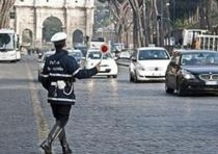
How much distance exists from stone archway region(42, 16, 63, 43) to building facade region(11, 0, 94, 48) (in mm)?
1275

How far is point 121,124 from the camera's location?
1709 cm

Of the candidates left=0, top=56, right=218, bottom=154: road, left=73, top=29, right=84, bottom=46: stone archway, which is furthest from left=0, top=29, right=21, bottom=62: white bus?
left=73, top=29, right=84, bottom=46: stone archway

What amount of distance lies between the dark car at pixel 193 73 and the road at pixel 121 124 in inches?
14.9

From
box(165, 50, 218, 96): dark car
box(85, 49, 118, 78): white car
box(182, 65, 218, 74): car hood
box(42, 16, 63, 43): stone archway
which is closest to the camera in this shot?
box(165, 50, 218, 96): dark car

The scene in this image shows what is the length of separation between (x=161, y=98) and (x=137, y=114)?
19.4ft

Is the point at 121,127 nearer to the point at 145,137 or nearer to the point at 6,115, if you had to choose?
the point at 145,137

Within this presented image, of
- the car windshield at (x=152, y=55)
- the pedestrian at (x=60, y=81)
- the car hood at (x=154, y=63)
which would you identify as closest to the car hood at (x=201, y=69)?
the car hood at (x=154, y=63)

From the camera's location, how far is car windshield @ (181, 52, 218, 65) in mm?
26906

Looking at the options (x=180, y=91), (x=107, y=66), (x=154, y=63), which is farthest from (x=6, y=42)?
(x=180, y=91)

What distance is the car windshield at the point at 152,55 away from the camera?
37.1 meters

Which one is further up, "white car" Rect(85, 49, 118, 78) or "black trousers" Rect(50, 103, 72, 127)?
"black trousers" Rect(50, 103, 72, 127)

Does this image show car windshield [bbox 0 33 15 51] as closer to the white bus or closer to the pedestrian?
the white bus

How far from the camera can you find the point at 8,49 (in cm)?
7425

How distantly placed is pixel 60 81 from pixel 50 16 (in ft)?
489
